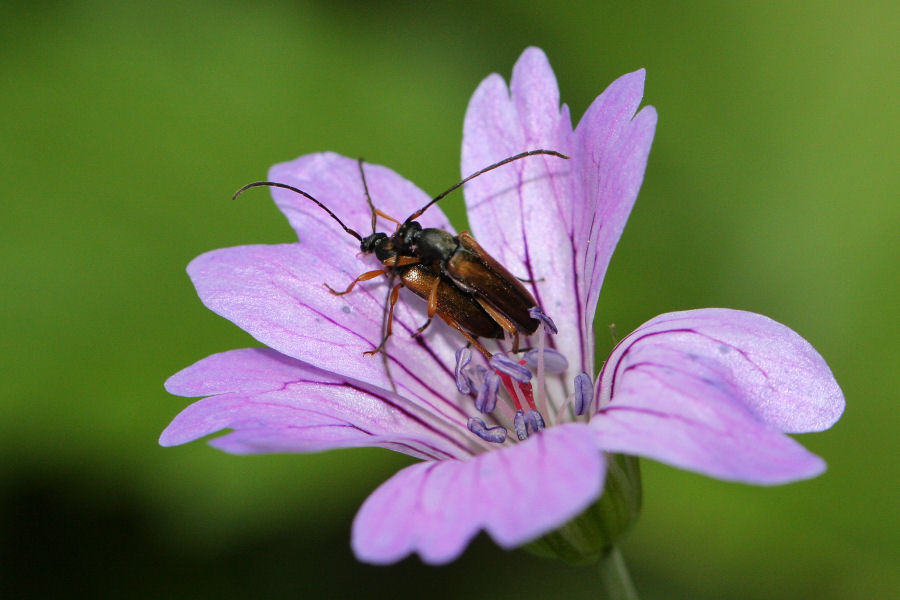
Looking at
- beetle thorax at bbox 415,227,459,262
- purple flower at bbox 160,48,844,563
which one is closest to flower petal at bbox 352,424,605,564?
purple flower at bbox 160,48,844,563

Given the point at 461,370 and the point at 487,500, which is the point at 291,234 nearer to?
the point at 461,370

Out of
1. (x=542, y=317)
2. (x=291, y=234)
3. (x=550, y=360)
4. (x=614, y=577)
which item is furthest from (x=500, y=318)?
(x=291, y=234)

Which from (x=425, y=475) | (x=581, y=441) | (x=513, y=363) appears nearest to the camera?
(x=581, y=441)

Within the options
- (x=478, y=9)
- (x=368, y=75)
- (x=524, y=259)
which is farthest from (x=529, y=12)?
(x=524, y=259)

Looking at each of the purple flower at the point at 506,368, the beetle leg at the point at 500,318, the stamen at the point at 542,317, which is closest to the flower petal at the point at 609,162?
the purple flower at the point at 506,368

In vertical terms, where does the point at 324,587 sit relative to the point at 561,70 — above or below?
below

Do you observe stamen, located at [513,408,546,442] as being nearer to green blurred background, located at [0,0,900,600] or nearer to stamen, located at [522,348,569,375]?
stamen, located at [522,348,569,375]

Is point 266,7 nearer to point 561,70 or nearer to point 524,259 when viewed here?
point 561,70
